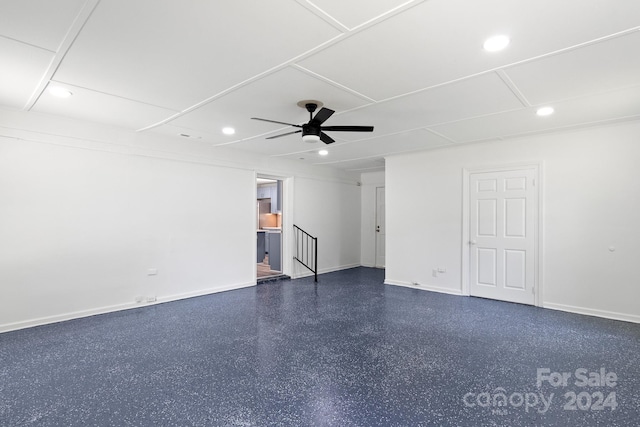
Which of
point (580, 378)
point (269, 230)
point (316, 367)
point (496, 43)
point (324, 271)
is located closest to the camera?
point (496, 43)

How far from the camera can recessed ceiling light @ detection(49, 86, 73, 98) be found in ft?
10.2

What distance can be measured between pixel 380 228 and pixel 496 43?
243 inches

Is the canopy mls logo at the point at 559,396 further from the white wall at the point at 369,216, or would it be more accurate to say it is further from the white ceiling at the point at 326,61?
the white wall at the point at 369,216

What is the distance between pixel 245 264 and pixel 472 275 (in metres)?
4.00

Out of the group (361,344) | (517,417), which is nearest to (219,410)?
(361,344)

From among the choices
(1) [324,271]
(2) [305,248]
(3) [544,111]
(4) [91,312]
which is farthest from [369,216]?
(4) [91,312]

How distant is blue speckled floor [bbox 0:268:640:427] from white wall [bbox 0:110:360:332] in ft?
1.55

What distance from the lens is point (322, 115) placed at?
10.3 ft

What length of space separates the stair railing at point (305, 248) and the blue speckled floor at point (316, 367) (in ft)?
8.05

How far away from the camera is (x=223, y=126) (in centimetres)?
428

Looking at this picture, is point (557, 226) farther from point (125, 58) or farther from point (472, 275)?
point (125, 58)

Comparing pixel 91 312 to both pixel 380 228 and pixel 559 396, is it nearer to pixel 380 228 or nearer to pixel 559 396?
pixel 559 396

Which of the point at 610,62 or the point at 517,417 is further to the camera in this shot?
the point at 610,62

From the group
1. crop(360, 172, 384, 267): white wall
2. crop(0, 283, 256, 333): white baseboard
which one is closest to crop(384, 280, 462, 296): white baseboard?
crop(360, 172, 384, 267): white wall
